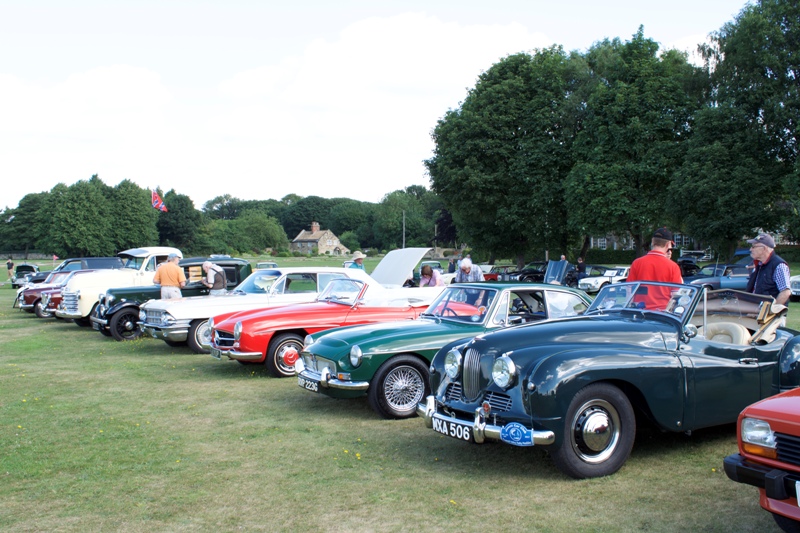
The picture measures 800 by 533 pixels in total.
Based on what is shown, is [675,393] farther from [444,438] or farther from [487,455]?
[444,438]

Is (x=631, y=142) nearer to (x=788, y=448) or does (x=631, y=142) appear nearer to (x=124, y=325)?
(x=124, y=325)

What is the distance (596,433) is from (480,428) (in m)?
0.91

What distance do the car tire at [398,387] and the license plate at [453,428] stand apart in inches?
73.2

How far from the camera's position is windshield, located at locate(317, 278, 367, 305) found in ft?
35.6

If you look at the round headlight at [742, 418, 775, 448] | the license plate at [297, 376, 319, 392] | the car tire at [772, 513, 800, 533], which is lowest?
the car tire at [772, 513, 800, 533]

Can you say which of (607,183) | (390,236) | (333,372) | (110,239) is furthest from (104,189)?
(333,372)

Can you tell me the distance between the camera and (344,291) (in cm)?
1112

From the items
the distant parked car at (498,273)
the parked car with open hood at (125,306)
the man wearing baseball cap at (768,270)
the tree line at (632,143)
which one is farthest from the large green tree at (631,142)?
the man wearing baseball cap at (768,270)

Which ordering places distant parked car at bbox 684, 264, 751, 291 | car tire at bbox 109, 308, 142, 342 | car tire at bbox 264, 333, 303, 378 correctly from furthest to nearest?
distant parked car at bbox 684, 264, 751, 291
car tire at bbox 109, 308, 142, 342
car tire at bbox 264, 333, 303, 378

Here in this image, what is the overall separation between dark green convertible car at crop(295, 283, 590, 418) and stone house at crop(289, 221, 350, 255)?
15347 centimetres

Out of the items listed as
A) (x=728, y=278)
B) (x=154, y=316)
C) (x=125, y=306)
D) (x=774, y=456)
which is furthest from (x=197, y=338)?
(x=728, y=278)

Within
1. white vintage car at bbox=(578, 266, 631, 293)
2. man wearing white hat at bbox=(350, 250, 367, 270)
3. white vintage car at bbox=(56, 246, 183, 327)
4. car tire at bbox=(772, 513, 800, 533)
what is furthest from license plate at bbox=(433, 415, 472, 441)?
white vintage car at bbox=(578, 266, 631, 293)

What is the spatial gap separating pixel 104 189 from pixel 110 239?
8735mm

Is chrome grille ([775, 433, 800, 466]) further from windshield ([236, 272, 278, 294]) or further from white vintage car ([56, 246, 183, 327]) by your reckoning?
white vintage car ([56, 246, 183, 327])
